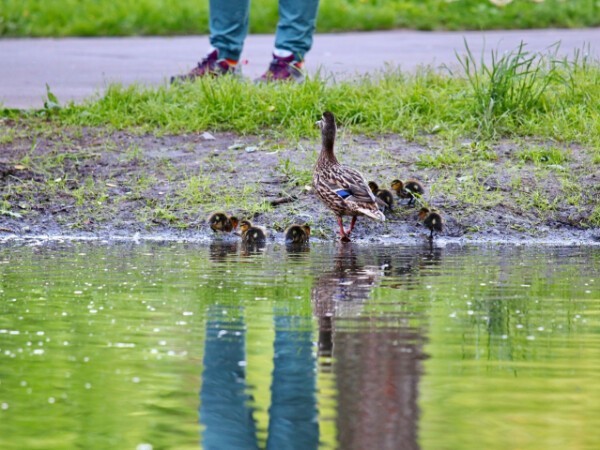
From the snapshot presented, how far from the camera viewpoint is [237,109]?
12.0m

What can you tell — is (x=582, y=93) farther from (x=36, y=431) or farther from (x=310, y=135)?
(x=36, y=431)

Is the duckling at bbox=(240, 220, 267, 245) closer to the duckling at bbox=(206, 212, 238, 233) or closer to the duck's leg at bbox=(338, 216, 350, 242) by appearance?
the duckling at bbox=(206, 212, 238, 233)

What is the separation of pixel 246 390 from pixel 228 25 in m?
8.05

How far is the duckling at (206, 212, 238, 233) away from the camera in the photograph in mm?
9992

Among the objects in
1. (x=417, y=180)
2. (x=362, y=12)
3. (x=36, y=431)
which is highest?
(x=362, y=12)

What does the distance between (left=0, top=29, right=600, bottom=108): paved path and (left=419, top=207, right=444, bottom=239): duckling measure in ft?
10.6

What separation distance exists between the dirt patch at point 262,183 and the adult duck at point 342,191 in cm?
34

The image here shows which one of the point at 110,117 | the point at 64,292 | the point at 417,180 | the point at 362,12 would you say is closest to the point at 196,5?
the point at 362,12

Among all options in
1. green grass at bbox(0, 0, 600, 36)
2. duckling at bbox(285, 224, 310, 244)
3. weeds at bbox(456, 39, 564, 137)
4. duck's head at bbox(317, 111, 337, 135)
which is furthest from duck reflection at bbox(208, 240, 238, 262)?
green grass at bbox(0, 0, 600, 36)

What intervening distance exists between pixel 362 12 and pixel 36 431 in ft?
56.2

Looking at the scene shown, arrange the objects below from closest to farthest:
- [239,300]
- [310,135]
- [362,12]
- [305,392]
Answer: [305,392] → [239,300] → [310,135] → [362,12]

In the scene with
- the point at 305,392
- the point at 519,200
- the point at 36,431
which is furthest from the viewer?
the point at 519,200

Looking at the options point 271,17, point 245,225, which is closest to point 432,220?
point 245,225

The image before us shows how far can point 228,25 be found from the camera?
1311cm
